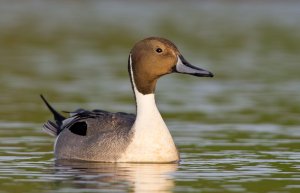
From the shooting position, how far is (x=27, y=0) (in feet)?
173

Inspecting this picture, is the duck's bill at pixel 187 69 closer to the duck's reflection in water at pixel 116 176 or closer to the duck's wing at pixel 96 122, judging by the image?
the duck's wing at pixel 96 122

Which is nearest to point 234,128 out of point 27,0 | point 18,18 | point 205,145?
point 205,145

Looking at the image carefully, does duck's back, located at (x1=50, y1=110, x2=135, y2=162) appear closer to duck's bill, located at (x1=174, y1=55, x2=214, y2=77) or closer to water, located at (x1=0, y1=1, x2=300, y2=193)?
water, located at (x1=0, y1=1, x2=300, y2=193)

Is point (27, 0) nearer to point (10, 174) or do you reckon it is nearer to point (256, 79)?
point (256, 79)

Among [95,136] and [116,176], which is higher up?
[95,136]

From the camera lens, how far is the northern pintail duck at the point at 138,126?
13.4m

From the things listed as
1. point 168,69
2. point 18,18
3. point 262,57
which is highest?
point 18,18

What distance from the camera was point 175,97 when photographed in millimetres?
20219

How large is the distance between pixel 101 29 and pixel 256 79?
15.9 m

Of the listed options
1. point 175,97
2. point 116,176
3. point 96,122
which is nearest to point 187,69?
point 96,122

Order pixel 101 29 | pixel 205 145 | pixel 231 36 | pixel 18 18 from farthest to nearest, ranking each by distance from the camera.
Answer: pixel 18 18
pixel 101 29
pixel 231 36
pixel 205 145

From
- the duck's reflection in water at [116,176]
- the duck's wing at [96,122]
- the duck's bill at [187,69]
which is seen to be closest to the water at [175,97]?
the duck's reflection in water at [116,176]

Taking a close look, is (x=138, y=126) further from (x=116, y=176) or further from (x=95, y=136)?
(x=116, y=176)

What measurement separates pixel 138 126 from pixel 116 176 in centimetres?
110
